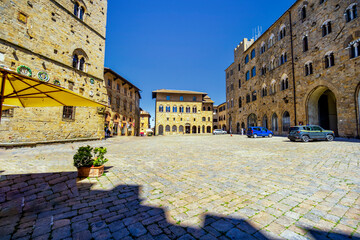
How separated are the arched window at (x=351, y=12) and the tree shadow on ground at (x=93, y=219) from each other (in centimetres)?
2122

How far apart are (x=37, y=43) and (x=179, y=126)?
33.7 m

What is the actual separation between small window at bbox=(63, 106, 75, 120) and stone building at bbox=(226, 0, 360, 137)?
24.9 meters

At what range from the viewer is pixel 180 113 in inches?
1684

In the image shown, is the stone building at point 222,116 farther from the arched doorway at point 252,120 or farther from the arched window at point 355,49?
the arched window at point 355,49

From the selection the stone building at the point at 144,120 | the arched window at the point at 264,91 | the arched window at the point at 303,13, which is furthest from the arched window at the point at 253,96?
the stone building at the point at 144,120

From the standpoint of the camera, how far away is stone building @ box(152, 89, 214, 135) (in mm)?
41531

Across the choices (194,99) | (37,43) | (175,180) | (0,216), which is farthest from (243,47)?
(0,216)

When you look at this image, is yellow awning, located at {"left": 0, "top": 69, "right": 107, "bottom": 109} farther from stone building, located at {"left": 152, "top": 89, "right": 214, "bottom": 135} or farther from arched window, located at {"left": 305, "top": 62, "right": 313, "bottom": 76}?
stone building, located at {"left": 152, "top": 89, "right": 214, "bottom": 135}

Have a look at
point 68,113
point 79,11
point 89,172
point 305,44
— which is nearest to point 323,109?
point 305,44

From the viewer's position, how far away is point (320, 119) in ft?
66.1

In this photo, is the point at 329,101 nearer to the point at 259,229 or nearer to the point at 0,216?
the point at 259,229

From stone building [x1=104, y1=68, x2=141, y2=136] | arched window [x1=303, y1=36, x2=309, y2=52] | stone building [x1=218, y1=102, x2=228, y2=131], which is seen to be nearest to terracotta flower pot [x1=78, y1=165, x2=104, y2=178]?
stone building [x1=104, y1=68, x2=141, y2=136]

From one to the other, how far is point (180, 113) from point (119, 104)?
65.0 feet

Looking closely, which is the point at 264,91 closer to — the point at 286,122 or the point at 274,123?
the point at 274,123
